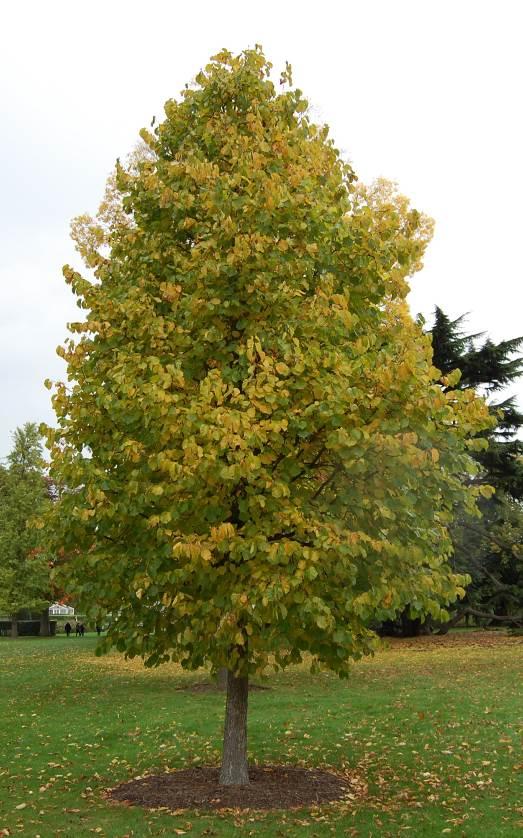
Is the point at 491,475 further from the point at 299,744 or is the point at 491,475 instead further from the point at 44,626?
the point at 44,626

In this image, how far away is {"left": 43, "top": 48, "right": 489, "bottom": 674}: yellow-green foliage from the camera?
725 centimetres

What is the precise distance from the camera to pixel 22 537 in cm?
4734

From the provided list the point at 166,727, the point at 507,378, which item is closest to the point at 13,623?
the point at 507,378

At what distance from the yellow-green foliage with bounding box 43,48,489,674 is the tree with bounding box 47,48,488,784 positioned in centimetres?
3

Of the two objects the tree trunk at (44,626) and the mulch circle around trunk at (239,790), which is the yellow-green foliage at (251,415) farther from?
the tree trunk at (44,626)

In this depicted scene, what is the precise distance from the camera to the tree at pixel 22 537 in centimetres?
4578

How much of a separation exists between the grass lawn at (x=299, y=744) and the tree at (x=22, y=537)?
25.1m

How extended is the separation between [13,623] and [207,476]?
153ft

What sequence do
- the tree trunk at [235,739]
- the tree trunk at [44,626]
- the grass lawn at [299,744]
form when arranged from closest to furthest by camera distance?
the grass lawn at [299,744]
the tree trunk at [235,739]
the tree trunk at [44,626]

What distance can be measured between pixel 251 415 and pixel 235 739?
4426 mm

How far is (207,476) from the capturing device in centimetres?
727

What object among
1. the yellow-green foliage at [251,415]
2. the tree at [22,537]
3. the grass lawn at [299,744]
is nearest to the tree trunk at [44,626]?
the tree at [22,537]

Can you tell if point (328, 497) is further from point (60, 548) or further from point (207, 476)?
point (60, 548)

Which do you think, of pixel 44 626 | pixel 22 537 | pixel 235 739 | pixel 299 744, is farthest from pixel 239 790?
pixel 44 626
